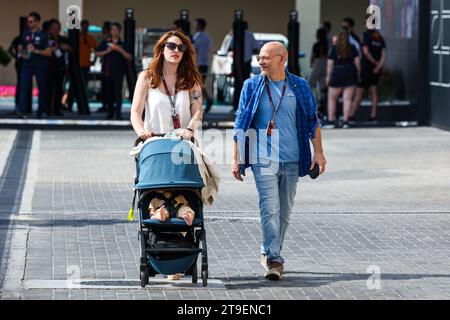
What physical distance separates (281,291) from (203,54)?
18126mm

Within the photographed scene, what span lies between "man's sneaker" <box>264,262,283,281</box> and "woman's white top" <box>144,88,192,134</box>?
3.80 ft

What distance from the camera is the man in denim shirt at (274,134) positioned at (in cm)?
988

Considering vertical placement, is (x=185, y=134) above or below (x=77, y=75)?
above

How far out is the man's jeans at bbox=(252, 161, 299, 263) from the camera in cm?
986

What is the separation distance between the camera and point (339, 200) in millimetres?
14766

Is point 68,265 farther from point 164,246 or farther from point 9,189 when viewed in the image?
point 9,189

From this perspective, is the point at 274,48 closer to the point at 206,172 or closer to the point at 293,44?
the point at 206,172

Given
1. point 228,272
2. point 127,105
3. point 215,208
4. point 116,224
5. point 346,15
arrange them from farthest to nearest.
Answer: point 346,15 < point 127,105 < point 215,208 < point 116,224 < point 228,272

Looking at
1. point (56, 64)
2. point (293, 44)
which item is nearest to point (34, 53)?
point (56, 64)

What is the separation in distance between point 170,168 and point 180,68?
33.5 inches

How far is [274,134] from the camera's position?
989cm
